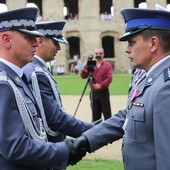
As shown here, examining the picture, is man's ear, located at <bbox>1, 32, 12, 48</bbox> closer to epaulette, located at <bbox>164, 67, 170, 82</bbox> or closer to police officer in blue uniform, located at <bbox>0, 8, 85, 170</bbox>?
police officer in blue uniform, located at <bbox>0, 8, 85, 170</bbox>

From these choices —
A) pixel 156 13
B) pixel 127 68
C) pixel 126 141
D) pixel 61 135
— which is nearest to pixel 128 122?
pixel 126 141

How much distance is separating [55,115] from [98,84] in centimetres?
591

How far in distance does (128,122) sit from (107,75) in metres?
7.25

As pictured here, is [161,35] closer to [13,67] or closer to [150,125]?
[150,125]

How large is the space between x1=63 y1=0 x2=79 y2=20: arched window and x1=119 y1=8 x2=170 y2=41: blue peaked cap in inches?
1668

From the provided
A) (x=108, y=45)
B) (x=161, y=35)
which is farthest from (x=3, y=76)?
(x=108, y=45)

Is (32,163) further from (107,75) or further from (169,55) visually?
(107,75)

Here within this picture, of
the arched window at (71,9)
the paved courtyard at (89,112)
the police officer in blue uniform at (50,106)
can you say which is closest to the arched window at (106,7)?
the arched window at (71,9)

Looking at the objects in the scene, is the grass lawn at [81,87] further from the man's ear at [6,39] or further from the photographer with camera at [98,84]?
the man's ear at [6,39]

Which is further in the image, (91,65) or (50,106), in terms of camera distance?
(91,65)

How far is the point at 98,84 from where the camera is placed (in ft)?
34.3

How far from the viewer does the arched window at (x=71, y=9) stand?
46244mm

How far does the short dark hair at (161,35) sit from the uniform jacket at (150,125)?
0.09 meters

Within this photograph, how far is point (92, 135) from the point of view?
13.0ft
